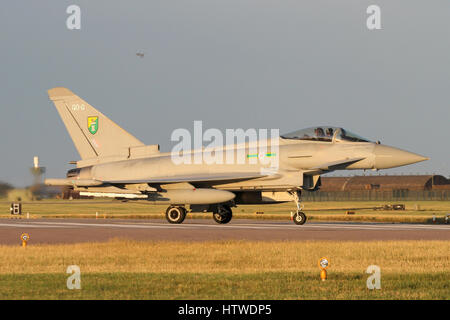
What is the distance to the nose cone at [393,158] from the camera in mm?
27531

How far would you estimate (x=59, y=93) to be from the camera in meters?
33.2

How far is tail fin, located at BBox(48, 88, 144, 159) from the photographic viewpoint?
32281mm

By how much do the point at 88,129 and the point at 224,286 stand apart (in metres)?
21.9

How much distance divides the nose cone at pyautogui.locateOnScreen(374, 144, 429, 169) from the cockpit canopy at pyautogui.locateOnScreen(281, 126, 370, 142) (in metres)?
1.04

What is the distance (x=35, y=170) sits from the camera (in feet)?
102

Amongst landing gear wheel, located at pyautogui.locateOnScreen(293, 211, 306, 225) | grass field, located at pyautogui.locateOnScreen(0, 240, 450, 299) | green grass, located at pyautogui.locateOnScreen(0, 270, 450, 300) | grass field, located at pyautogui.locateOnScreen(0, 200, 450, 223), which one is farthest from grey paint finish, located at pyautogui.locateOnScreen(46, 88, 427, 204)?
green grass, located at pyautogui.locateOnScreen(0, 270, 450, 300)

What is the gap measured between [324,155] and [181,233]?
660 centimetres

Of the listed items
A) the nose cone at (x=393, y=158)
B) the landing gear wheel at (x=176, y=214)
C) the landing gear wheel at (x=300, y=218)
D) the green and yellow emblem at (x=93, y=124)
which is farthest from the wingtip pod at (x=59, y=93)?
the nose cone at (x=393, y=158)

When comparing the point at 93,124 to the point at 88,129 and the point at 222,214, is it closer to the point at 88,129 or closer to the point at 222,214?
the point at 88,129

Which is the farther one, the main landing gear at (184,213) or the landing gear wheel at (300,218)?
the main landing gear at (184,213)

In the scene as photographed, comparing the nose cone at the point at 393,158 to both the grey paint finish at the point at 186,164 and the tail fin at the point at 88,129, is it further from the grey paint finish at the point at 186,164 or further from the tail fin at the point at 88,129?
the tail fin at the point at 88,129

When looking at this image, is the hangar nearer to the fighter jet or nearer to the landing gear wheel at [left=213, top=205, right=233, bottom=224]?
the landing gear wheel at [left=213, top=205, right=233, bottom=224]
